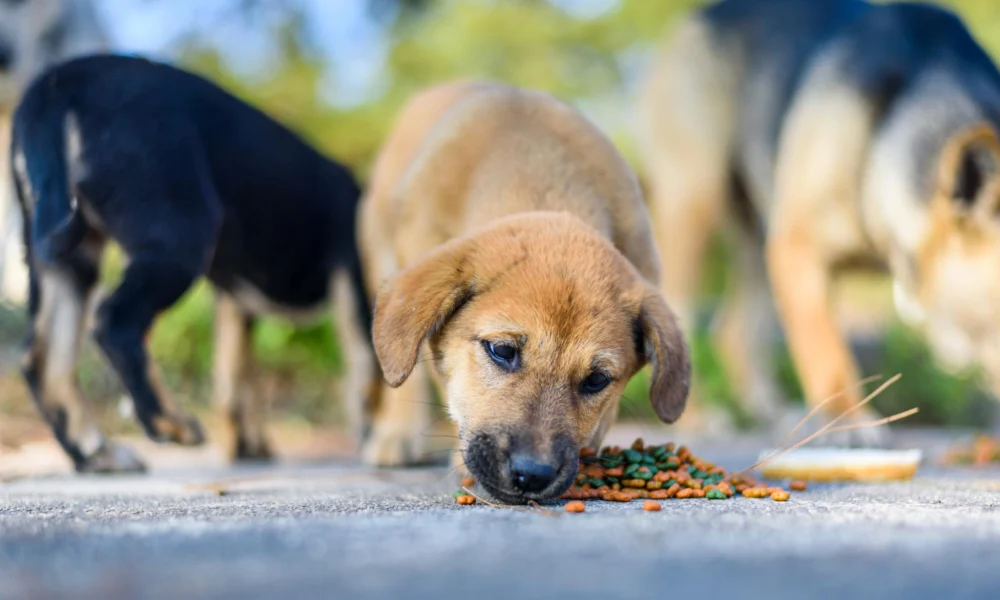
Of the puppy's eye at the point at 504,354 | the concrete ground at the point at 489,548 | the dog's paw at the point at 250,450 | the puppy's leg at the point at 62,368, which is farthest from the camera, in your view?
the dog's paw at the point at 250,450

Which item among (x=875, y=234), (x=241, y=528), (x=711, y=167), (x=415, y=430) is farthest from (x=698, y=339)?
(x=241, y=528)

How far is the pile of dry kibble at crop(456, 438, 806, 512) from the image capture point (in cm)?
330

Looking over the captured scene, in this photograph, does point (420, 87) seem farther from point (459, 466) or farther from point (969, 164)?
point (459, 466)

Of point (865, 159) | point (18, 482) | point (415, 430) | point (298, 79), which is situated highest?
point (298, 79)

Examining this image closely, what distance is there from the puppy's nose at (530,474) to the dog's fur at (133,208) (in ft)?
6.34

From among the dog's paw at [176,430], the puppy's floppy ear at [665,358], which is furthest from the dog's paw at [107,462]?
the puppy's floppy ear at [665,358]

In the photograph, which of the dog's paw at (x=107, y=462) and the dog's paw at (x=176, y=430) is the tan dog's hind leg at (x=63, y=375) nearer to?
the dog's paw at (x=107, y=462)

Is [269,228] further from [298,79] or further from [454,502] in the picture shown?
[298,79]

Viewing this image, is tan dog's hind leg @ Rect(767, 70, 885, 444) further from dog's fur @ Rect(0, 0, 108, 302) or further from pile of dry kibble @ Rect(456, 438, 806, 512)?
dog's fur @ Rect(0, 0, 108, 302)

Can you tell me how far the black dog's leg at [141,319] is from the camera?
13.3 ft

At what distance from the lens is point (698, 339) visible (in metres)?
9.77

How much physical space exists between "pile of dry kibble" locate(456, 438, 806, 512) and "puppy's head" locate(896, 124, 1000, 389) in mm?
2330

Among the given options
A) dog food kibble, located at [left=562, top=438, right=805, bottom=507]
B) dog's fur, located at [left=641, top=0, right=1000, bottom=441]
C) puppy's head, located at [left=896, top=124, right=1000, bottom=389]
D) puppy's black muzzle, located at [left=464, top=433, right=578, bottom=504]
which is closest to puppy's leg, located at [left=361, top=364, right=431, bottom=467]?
dog food kibble, located at [left=562, top=438, right=805, bottom=507]

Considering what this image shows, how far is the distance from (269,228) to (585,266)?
2.47 m
